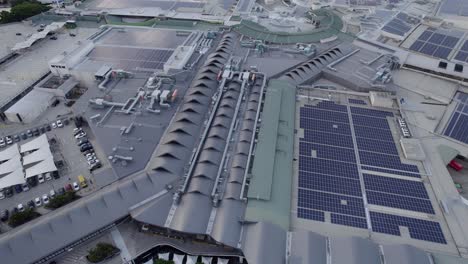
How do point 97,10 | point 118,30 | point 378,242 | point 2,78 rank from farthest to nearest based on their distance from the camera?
point 97,10
point 118,30
point 2,78
point 378,242

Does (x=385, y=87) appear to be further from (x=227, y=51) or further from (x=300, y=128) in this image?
(x=227, y=51)

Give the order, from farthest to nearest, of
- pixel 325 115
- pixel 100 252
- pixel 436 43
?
pixel 436 43
pixel 325 115
pixel 100 252

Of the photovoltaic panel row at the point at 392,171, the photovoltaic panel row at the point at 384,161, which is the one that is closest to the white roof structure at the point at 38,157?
the photovoltaic panel row at the point at 392,171

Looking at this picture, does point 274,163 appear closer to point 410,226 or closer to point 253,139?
point 253,139

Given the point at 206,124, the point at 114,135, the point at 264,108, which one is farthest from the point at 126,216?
the point at 264,108

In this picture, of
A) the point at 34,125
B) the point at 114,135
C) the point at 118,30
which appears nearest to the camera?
the point at 114,135

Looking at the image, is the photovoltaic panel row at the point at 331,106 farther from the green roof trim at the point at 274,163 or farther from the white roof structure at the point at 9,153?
the white roof structure at the point at 9,153

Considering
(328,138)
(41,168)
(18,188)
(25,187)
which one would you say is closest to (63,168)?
(41,168)
